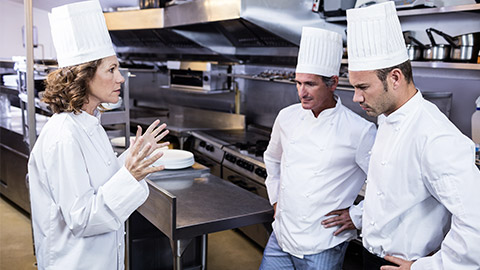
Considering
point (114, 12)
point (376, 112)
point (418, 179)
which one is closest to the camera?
point (418, 179)

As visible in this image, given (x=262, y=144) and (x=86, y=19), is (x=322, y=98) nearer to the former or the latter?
(x=86, y=19)

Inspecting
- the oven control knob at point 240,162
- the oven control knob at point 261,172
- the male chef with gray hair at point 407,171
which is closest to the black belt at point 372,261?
the male chef with gray hair at point 407,171

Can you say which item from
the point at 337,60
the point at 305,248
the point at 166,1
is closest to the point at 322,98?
the point at 337,60

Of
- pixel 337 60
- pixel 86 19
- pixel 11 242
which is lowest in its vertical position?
pixel 11 242

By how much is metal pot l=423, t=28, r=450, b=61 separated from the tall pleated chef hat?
3.00 ft

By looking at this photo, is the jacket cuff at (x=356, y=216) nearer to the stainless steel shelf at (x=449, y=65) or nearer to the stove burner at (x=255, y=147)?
the stainless steel shelf at (x=449, y=65)

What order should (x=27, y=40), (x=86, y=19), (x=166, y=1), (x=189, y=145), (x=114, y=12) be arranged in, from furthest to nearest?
1. (x=114, y=12)
2. (x=166, y=1)
3. (x=189, y=145)
4. (x=27, y=40)
5. (x=86, y=19)

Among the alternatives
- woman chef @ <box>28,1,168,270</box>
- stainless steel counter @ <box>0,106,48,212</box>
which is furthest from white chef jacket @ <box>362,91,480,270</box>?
stainless steel counter @ <box>0,106,48,212</box>

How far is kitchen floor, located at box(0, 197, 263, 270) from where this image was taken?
147 inches

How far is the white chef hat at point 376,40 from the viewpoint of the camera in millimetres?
1643

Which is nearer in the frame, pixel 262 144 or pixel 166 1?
pixel 262 144

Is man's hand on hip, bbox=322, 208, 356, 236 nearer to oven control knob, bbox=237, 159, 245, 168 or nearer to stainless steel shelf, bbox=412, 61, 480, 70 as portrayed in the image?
stainless steel shelf, bbox=412, 61, 480, 70

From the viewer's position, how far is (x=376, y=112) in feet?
5.42

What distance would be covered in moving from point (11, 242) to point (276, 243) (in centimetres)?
301
